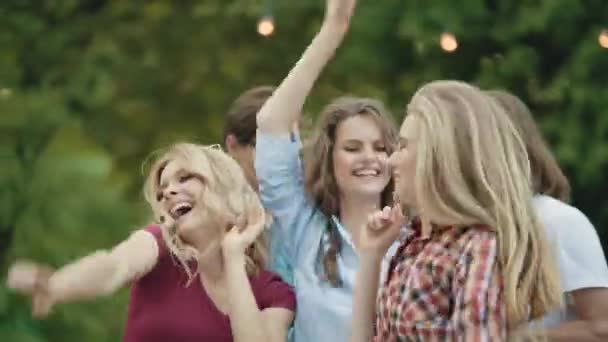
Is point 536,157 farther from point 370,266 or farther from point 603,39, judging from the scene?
point 603,39

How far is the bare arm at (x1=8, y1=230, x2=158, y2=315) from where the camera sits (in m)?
3.61

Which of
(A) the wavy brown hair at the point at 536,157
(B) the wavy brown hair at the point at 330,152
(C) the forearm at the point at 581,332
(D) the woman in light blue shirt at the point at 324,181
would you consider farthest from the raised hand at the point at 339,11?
(C) the forearm at the point at 581,332

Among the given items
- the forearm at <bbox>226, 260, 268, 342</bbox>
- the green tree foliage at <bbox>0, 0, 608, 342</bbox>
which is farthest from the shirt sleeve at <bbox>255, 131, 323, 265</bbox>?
the green tree foliage at <bbox>0, 0, 608, 342</bbox>

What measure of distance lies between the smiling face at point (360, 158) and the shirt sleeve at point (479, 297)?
1.23 meters

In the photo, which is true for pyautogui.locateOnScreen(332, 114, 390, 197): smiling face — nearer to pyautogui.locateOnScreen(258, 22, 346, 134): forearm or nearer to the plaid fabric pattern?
pyautogui.locateOnScreen(258, 22, 346, 134): forearm

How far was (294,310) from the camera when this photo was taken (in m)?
4.12

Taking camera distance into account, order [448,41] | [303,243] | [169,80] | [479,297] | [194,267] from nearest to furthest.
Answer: [479,297] → [194,267] → [303,243] → [448,41] → [169,80]

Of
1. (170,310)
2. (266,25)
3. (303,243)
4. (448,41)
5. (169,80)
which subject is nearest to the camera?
(170,310)

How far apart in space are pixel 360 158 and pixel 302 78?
0.90ft

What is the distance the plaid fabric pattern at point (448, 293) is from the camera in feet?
9.93

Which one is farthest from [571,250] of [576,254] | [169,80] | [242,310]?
[169,80]

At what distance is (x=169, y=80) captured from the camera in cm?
909

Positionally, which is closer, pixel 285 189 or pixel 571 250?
pixel 571 250

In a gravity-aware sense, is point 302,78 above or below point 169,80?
below
